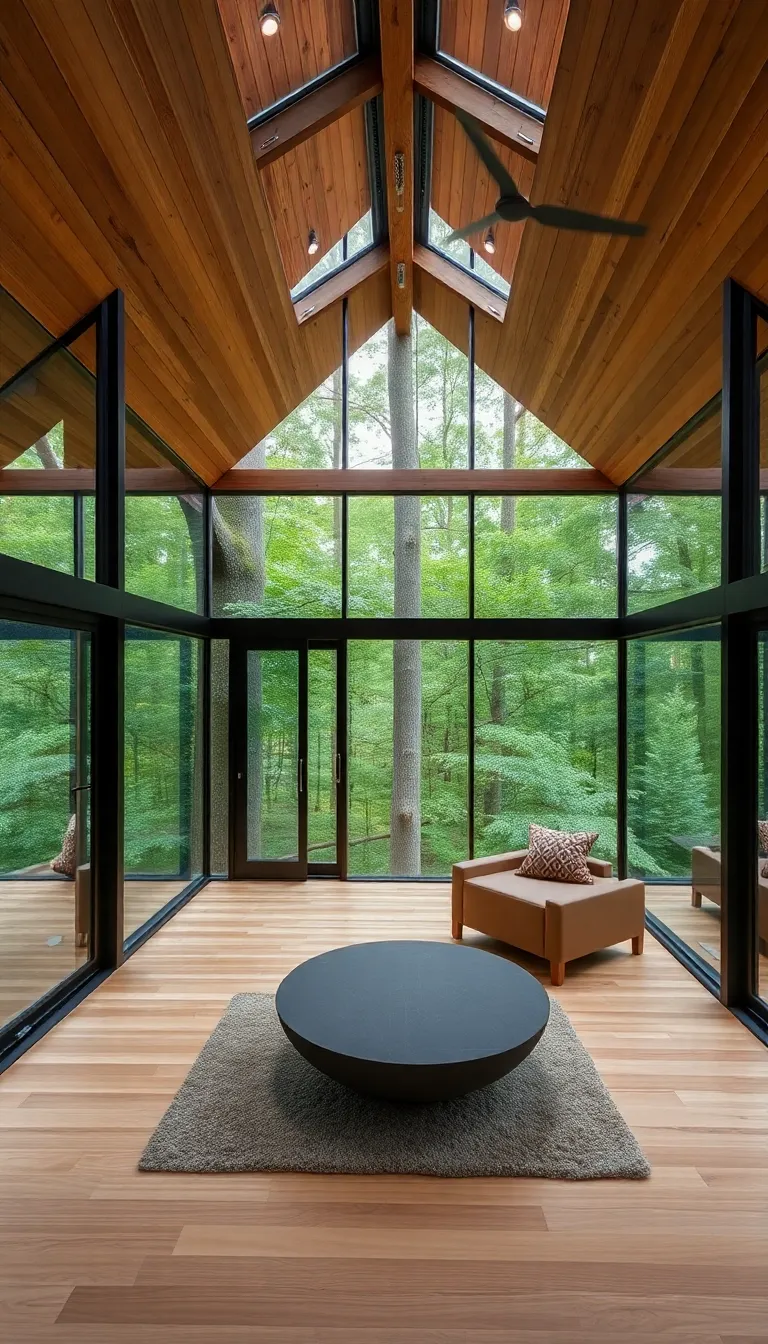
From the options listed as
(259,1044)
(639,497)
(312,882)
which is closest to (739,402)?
(639,497)

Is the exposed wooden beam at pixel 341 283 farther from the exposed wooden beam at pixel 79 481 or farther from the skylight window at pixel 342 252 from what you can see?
the exposed wooden beam at pixel 79 481

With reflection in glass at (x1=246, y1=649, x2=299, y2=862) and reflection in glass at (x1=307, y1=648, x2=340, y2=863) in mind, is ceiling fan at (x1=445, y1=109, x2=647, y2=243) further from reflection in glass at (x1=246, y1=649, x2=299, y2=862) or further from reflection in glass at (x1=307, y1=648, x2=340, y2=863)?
reflection in glass at (x1=246, y1=649, x2=299, y2=862)

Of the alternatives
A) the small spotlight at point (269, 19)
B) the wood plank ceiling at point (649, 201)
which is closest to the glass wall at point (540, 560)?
the wood plank ceiling at point (649, 201)

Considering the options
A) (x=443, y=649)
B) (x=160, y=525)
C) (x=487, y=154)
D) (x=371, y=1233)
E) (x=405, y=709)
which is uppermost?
(x=487, y=154)

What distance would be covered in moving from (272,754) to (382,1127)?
3873mm

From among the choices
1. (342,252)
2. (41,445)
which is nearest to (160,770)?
(41,445)

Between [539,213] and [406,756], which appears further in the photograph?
[406,756]

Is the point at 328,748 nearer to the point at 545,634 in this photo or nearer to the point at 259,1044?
the point at 545,634

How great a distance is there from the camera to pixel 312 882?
621cm

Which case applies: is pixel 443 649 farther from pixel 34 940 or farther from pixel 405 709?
pixel 34 940

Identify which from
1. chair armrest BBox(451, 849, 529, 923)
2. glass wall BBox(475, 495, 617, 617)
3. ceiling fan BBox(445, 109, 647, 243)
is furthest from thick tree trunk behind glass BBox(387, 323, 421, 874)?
ceiling fan BBox(445, 109, 647, 243)

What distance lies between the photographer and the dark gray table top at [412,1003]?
267 cm

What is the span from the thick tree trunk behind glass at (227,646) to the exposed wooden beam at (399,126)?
201 centimetres

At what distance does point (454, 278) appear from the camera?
5.90 m
